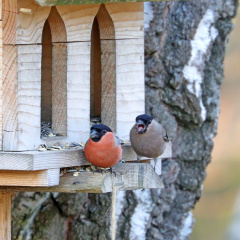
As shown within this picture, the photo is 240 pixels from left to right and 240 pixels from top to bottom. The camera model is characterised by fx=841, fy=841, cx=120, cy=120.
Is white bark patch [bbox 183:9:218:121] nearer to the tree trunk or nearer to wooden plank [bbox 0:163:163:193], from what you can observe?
the tree trunk

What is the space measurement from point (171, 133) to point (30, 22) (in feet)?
6.35

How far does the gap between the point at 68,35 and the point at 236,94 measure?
13.9 ft

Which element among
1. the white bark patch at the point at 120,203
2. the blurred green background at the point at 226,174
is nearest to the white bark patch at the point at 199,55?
the white bark patch at the point at 120,203

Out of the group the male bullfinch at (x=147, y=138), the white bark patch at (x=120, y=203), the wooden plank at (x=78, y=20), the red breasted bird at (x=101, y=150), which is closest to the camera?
the red breasted bird at (x=101, y=150)

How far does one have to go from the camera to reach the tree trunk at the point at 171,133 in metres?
5.79

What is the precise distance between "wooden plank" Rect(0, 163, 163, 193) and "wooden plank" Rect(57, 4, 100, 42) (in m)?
0.75

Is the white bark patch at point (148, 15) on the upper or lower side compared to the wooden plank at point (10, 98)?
upper

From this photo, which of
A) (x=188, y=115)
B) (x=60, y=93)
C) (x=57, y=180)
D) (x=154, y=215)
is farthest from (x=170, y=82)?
(x=57, y=180)

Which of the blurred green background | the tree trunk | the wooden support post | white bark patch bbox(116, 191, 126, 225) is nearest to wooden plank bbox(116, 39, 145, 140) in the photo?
the wooden support post

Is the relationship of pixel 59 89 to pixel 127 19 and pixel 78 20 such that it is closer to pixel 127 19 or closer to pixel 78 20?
pixel 78 20

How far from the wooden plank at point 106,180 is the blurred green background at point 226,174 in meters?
3.98

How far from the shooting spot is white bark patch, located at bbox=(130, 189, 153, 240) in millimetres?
5938

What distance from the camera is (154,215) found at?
6.05m

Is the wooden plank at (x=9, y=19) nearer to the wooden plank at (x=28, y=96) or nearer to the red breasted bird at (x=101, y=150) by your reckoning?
the wooden plank at (x=28, y=96)
